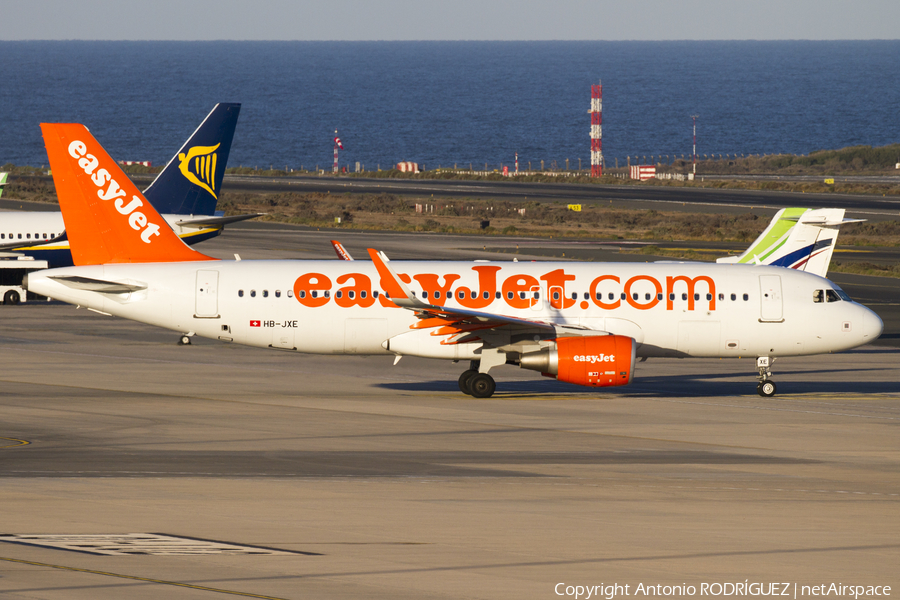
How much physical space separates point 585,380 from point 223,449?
11141mm

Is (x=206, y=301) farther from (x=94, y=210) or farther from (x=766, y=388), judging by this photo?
(x=766, y=388)

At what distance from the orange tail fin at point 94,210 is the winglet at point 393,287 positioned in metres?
7.72

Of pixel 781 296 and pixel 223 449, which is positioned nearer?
pixel 223 449

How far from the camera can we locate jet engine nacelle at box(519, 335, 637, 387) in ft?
107

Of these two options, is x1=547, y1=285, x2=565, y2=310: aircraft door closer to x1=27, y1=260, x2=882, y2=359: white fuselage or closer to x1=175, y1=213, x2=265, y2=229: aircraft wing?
x1=27, y1=260, x2=882, y2=359: white fuselage

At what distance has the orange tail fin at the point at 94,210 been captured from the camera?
35344 millimetres

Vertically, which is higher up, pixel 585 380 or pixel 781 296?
pixel 781 296

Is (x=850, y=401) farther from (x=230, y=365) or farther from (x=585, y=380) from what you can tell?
(x=230, y=365)

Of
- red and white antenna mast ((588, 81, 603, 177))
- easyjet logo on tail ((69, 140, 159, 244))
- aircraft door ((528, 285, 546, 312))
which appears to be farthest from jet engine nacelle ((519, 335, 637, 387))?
red and white antenna mast ((588, 81, 603, 177))

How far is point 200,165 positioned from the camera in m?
54.8

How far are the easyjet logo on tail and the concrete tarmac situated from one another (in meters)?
5.00

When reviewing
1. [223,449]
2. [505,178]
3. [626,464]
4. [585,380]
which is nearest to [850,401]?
[585,380]

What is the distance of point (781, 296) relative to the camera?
1406 inches

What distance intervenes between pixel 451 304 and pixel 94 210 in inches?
456
